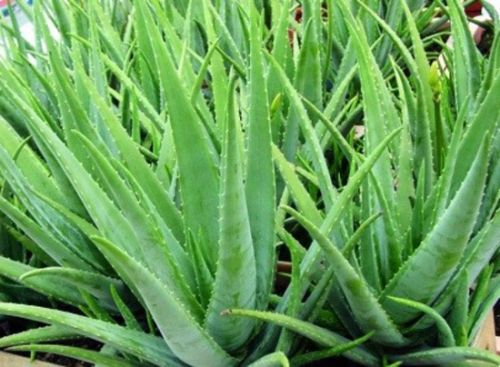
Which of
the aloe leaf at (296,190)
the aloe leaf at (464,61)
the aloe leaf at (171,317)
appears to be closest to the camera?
the aloe leaf at (171,317)

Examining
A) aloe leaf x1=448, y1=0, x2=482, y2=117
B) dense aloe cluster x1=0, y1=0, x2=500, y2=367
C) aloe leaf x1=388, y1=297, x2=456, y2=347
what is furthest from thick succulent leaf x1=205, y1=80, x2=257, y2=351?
aloe leaf x1=448, y1=0, x2=482, y2=117

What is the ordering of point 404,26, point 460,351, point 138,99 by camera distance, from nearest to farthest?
point 460,351
point 138,99
point 404,26

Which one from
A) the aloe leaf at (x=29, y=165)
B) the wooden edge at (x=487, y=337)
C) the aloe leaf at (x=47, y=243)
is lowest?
the wooden edge at (x=487, y=337)

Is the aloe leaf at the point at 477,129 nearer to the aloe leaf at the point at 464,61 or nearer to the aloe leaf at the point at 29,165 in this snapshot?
the aloe leaf at the point at 464,61

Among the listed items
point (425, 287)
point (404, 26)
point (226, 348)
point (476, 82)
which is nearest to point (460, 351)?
point (425, 287)

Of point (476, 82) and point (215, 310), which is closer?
point (215, 310)

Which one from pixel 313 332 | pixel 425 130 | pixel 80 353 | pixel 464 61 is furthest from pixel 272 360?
pixel 464 61

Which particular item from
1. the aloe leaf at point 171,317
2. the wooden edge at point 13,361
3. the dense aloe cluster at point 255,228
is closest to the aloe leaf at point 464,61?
the dense aloe cluster at point 255,228

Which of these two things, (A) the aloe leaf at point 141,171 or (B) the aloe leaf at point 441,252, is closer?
(B) the aloe leaf at point 441,252

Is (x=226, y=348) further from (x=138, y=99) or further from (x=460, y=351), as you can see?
(x=138, y=99)
